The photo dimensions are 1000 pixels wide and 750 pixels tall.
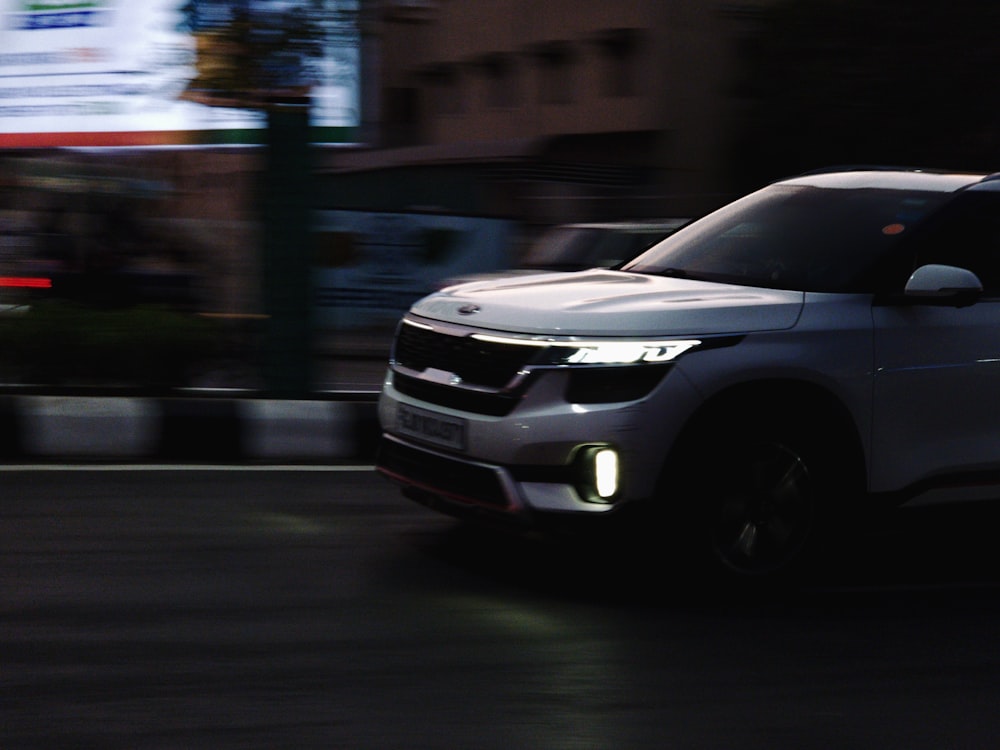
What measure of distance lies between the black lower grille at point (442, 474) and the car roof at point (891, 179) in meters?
2.11

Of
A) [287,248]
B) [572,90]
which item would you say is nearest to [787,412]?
[287,248]

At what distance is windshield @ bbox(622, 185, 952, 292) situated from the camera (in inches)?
255

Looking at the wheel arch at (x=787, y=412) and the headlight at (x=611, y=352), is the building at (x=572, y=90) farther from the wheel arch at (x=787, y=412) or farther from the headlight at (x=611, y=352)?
the headlight at (x=611, y=352)

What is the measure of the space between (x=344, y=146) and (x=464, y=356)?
26.3m

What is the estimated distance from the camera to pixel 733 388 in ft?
19.6

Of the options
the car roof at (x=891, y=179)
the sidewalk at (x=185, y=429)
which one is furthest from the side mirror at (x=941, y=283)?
the sidewalk at (x=185, y=429)

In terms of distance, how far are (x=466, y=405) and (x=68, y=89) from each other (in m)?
22.7

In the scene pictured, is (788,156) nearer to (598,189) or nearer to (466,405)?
(598,189)

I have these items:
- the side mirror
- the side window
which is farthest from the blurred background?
the side mirror

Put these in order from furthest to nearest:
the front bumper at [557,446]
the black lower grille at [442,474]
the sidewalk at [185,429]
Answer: the sidewalk at [185,429]
the black lower grille at [442,474]
the front bumper at [557,446]

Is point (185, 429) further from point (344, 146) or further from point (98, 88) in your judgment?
point (344, 146)

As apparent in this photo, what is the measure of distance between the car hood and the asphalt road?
2.68ft

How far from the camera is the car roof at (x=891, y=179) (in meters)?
6.82

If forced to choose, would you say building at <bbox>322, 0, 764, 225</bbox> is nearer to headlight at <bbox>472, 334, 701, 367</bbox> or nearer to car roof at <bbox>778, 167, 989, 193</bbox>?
car roof at <bbox>778, 167, 989, 193</bbox>
